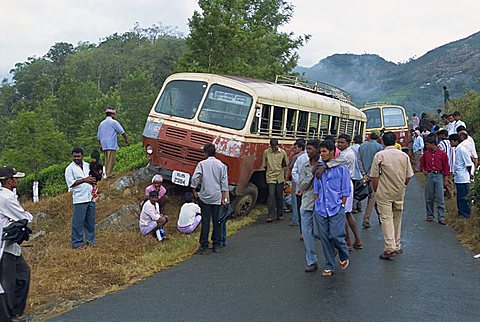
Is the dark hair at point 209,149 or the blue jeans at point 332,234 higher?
the dark hair at point 209,149

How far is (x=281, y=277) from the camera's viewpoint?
23.7ft

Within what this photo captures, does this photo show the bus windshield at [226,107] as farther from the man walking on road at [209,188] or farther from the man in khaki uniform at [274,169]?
the man walking on road at [209,188]

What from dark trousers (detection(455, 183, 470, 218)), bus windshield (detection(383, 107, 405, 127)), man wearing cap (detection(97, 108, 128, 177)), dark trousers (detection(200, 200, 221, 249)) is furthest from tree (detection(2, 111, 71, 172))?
dark trousers (detection(455, 183, 470, 218))

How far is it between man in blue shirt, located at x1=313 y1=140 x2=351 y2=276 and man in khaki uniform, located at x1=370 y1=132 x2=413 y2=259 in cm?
102

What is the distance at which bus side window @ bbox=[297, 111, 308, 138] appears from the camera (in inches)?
509

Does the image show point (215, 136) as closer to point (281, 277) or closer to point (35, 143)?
point (281, 277)

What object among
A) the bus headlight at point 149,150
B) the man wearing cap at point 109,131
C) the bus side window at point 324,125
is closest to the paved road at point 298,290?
the bus headlight at point 149,150

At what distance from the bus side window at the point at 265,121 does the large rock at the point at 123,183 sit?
3.54 meters

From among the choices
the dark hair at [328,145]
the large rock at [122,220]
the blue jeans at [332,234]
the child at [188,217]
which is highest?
the dark hair at [328,145]

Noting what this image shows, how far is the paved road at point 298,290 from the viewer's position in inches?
231

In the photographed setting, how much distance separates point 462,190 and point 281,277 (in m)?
5.10

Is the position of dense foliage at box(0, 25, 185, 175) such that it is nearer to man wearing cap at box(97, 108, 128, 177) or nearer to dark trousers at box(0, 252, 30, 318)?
man wearing cap at box(97, 108, 128, 177)

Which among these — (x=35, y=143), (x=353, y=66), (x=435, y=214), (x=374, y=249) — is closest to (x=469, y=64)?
(x=353, y=66)

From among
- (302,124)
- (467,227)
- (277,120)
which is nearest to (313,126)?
(302,124)
